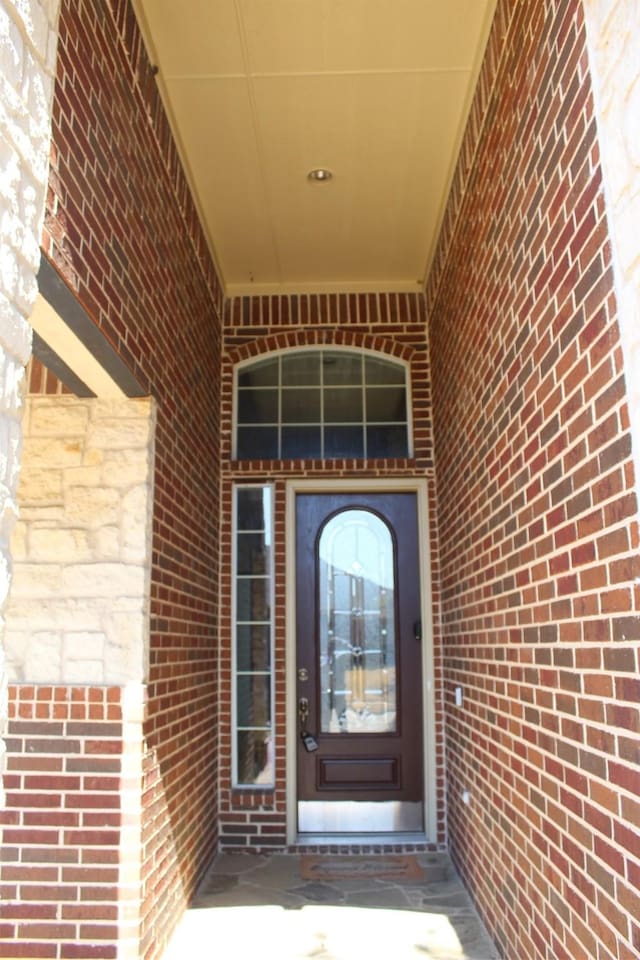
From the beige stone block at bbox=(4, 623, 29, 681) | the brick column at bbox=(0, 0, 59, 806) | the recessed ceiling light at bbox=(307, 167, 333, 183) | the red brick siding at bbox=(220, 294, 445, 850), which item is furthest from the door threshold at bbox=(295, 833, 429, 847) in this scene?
the recessed ceiling light at bbox=(307, 167, 333, 183)

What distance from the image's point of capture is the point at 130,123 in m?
2.89

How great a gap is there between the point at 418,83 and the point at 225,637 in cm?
310

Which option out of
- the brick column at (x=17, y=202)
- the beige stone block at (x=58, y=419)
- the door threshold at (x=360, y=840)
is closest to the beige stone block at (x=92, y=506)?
the beige stone block at (x=58, y=419)

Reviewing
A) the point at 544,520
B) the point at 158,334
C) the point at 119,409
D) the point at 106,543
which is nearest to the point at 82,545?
the point at 106,543

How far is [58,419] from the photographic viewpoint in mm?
3006

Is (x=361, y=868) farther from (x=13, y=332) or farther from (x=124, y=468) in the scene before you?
(x=13, y=332)

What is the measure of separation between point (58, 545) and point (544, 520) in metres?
1.75

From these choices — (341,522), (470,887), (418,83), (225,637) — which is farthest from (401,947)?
(418,83)

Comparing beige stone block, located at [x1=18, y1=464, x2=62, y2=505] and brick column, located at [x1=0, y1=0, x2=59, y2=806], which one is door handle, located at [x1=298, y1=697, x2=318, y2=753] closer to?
beige stone block, located at [x1=18, y1=464, x2=62, y2=505]

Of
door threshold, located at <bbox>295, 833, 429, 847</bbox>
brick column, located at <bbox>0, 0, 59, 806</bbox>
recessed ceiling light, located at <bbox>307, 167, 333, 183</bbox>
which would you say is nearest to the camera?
brick column, located at <bbox>0, 0, 59, 806</bbox>

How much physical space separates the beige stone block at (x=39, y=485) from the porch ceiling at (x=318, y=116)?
171 centimetres

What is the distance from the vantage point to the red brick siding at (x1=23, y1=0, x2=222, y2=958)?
232 centimetres

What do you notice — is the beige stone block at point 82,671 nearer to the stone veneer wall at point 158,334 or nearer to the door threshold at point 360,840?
the stone veneer wall at point 158,334

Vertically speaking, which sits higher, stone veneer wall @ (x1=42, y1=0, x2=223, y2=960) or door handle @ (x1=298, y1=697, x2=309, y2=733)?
stone veneer wall @ (x1=42, y1=0, x2=223, y2=960)
